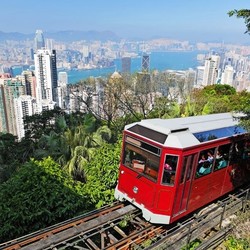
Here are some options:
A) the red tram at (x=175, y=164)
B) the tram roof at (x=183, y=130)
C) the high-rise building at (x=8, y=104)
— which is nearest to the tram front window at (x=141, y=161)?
the red tram at (x=175, y=164)

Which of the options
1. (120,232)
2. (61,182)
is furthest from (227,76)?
(120,232)

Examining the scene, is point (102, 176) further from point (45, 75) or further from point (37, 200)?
point (45, 75)

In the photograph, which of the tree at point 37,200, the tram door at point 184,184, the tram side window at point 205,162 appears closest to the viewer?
the tram door at point 184,184

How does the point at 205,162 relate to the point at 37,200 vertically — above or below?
above

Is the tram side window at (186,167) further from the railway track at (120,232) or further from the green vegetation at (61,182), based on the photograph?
the green vegetation at (61,182)

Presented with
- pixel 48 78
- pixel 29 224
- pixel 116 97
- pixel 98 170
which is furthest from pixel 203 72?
pixel 29 224

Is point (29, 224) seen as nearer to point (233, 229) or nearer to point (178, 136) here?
point (178, 136)

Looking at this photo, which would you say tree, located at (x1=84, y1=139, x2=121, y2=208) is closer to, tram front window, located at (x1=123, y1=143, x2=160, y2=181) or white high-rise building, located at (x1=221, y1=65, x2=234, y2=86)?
tram front window, located at (x1=123, y1=143, x2=160, y2=181)
